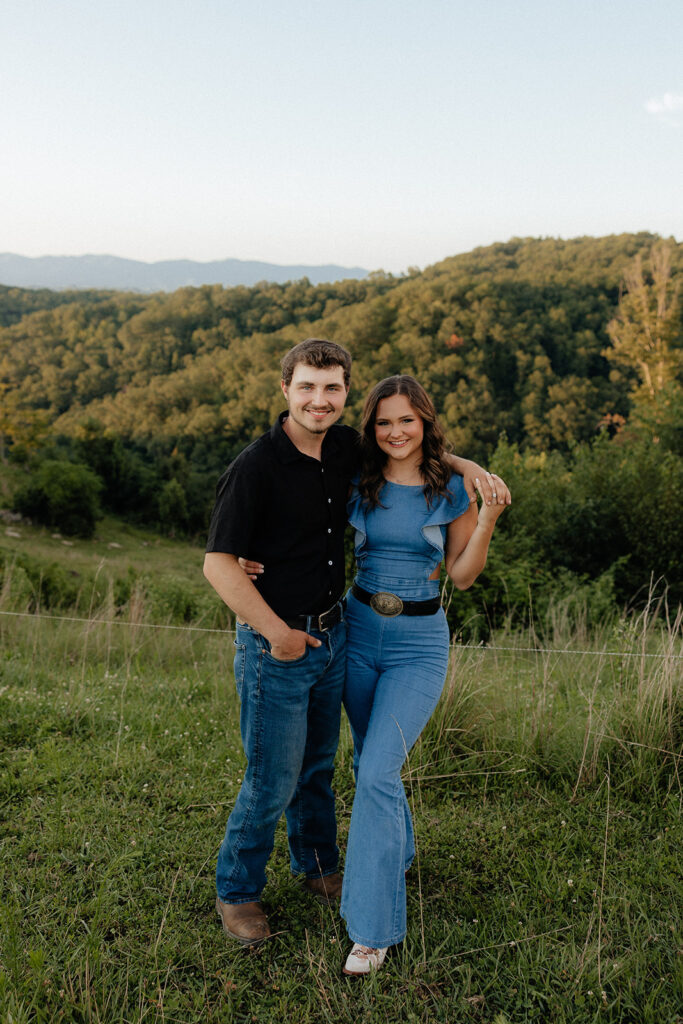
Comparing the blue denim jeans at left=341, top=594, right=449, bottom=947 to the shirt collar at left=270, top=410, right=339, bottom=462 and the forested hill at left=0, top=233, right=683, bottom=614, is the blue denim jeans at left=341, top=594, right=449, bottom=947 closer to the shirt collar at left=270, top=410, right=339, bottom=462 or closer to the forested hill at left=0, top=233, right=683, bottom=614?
the shirt collar at left=270, top=410, right=339, bottom=462

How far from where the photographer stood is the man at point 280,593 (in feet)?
6.77

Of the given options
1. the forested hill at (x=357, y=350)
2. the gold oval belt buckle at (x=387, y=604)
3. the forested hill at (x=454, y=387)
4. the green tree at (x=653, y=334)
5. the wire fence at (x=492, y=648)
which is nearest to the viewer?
the gold oval belt buckle at (x=387, y=604)

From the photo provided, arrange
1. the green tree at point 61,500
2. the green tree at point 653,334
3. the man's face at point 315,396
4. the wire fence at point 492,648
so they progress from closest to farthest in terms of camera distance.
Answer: the man's face at point 315,396 < the wire fence at point 492,648 < the green tree at point 653,334 < the green tree at point 61,500

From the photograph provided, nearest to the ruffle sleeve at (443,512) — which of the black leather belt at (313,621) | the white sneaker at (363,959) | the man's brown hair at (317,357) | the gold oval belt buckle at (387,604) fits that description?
the gold oval belt buckle at (387,604)

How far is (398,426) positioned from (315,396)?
1.29 feet

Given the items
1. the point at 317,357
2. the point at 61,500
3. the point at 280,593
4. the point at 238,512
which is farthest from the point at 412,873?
the point at 61,500

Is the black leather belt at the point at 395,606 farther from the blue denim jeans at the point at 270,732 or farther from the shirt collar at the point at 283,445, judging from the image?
the shirt collar at the point at 283,445

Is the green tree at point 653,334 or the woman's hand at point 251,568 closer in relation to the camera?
the woman's hand at point 251,568

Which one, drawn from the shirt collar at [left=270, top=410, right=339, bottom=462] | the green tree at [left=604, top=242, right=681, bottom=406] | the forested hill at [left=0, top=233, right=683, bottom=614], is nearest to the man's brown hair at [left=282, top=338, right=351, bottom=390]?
the shirt collar at [left=270, top=410, right=339, bottom=462]

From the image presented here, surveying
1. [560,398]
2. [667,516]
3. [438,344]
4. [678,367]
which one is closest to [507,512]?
[667,516]

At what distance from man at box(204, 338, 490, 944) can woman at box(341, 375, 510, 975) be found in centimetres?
12

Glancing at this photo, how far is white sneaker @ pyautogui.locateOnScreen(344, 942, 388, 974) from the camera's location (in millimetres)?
2074

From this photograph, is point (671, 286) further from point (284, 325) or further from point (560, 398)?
point (284, 325)

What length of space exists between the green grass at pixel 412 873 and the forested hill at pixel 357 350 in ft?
145
